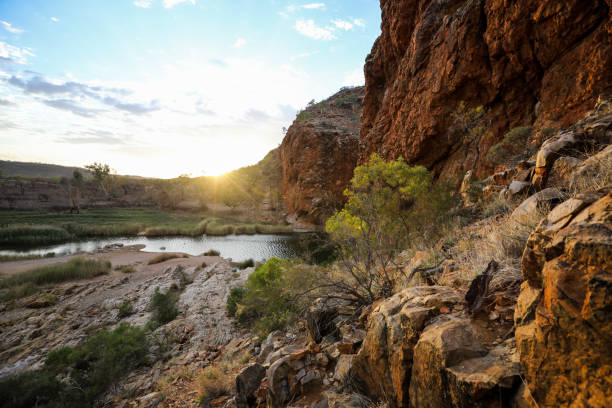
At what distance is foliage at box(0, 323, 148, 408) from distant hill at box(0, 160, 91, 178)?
4370 inches

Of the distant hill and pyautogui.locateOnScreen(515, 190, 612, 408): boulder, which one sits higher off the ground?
the distant hill

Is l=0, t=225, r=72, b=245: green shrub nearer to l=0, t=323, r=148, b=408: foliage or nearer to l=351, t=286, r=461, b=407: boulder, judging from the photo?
l=0, t=323, r=148, b=408: foliage

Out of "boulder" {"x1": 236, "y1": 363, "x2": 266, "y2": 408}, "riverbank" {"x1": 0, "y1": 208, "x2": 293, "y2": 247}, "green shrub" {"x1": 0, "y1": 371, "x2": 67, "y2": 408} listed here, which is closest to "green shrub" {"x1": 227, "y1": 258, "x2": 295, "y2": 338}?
"boulder" {"x1": 236, "y1": 363, "x2": 266, "y2": 408}

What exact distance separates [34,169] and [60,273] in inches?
4827

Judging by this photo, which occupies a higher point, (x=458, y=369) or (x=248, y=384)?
(x=458, y=369)

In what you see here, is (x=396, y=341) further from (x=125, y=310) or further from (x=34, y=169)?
(x=34, y=169)

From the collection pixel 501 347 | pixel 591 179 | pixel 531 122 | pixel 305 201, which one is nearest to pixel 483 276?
pixel 501 347

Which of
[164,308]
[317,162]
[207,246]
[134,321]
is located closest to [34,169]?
[207,246]

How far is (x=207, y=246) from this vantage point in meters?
28.1

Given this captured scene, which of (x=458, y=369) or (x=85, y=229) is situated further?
(x=85, y=229)

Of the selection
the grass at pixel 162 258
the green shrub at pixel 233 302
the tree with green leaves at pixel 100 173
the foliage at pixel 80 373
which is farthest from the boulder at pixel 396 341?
the tree with green leaves at pixel 100 173

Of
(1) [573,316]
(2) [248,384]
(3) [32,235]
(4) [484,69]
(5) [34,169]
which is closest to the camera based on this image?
(1) [573,316]

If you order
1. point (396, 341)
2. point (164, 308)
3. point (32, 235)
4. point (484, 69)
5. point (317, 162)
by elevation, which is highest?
point (484, 69)

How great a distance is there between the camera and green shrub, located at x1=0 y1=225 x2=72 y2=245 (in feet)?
86.1
